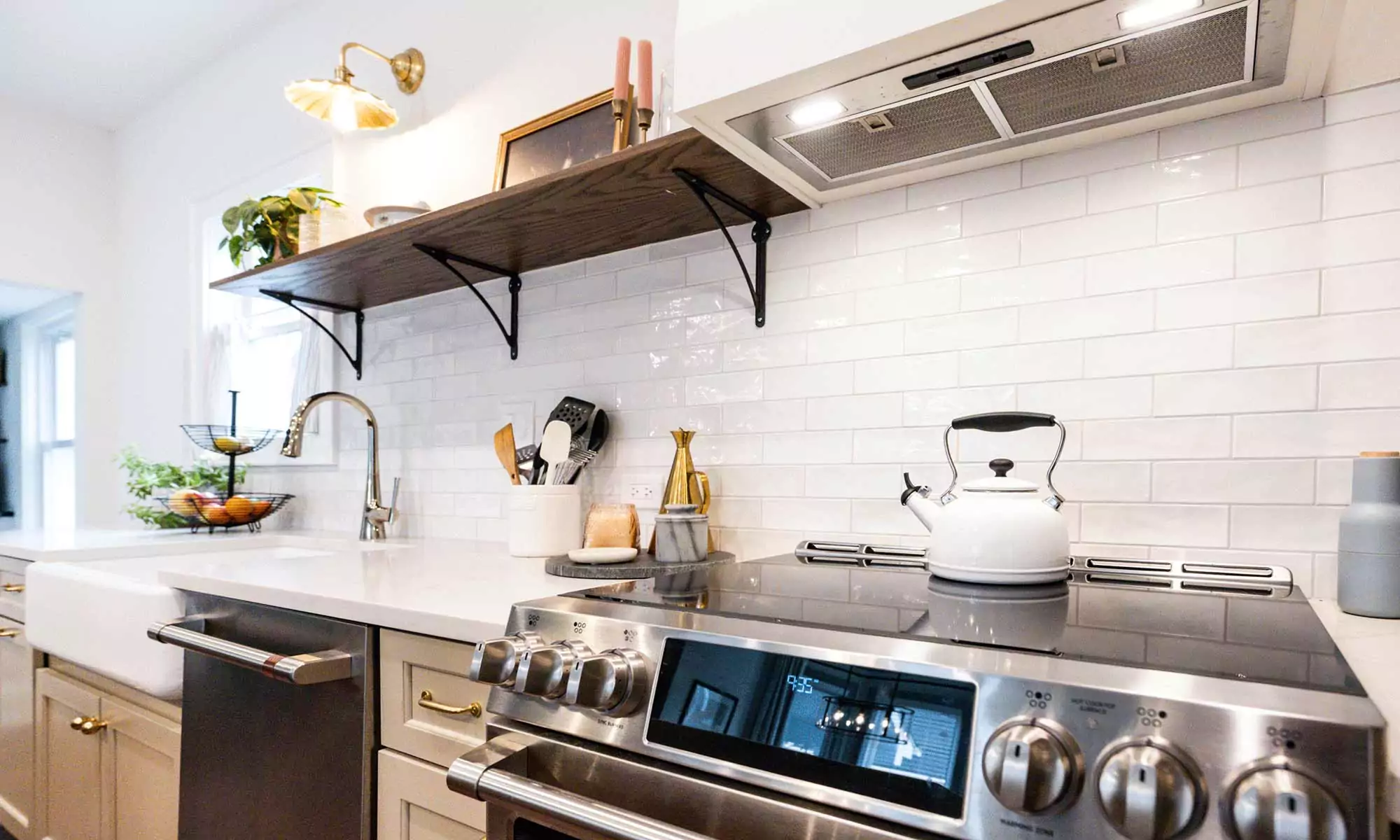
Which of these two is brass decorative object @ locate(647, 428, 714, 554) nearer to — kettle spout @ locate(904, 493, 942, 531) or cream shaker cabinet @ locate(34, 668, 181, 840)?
kettle spout @ locate(904, 493, 942, 531)

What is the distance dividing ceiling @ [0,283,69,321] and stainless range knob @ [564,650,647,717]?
12.6ft

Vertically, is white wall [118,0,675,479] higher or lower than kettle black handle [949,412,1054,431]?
higher

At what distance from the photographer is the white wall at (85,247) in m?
3.35

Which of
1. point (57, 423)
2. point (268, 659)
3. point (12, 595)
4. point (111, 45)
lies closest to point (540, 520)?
point (268, 659)

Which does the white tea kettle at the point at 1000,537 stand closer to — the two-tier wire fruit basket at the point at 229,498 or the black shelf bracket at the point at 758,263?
the black shelf bracket at the point at 758,263

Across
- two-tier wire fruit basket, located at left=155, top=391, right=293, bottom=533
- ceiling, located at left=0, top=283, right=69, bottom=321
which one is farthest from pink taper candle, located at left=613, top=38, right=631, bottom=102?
ceiling, located at left=0, top=283, right=69, bottom=321

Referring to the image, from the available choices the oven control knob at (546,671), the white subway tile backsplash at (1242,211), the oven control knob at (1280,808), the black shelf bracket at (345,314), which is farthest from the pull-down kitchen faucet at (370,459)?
the oven control knob at (1280,808)

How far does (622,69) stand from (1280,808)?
4.69 ft

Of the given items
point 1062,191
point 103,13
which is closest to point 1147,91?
point 1062,191

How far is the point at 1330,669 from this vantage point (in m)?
0.61

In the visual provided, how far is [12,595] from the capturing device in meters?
2.16

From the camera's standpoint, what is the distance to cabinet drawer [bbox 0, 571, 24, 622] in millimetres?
2100

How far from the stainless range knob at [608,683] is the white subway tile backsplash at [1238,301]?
3.09 ft

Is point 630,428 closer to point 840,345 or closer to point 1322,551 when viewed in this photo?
point 840,345
